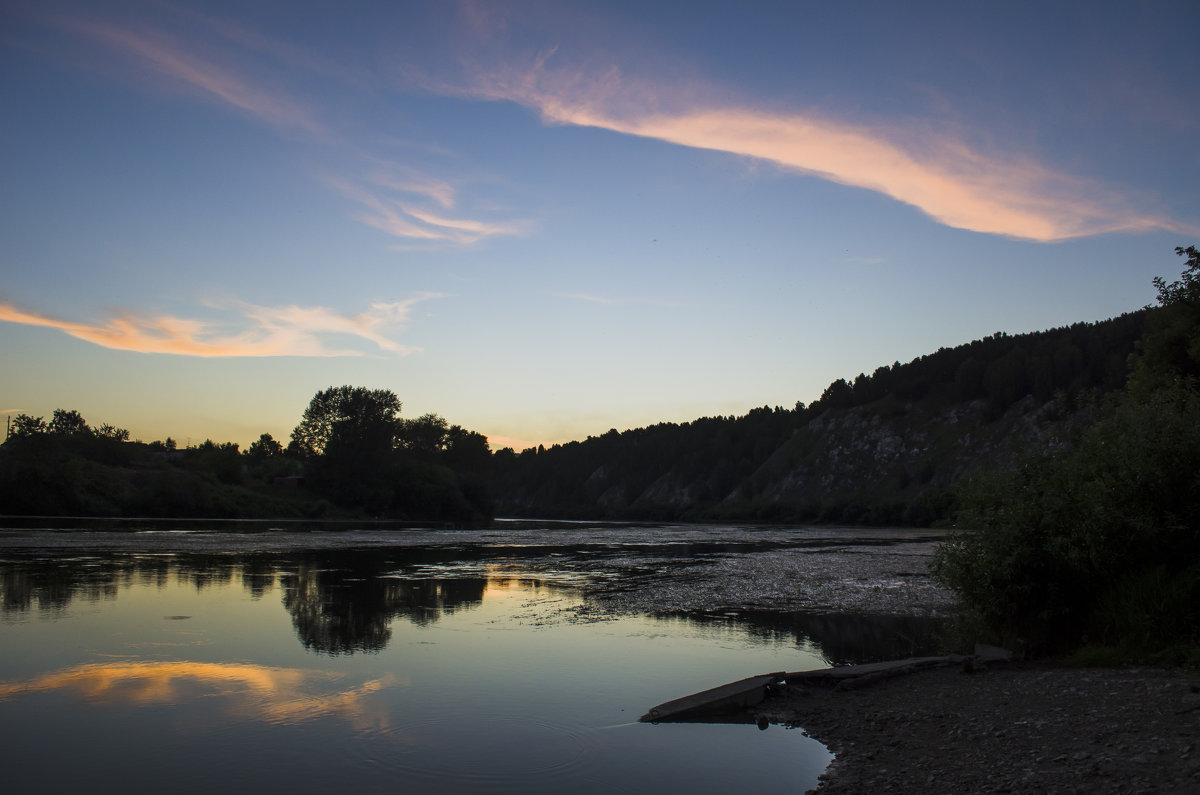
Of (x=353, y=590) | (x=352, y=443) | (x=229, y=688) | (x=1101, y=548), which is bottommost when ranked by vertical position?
(x=353, y=590)

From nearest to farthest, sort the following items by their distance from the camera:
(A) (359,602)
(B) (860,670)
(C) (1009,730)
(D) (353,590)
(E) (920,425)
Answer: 1. (C) (1009,730)
2. (B) (860,670)
3. (A) (359,602)
4. (D) (353,590)
5. (E) (920,425)

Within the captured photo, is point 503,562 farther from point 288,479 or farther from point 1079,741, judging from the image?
point 288,479

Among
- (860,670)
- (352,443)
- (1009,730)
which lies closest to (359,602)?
(860,670)

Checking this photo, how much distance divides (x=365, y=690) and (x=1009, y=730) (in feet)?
32.0

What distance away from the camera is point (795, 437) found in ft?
585

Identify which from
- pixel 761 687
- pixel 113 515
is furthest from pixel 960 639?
pixel 113 515

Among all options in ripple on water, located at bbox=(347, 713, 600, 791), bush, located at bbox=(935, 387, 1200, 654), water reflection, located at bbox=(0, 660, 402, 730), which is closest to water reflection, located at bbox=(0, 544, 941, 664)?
water reflection, located at bbox=(0, 660, 402, 730)

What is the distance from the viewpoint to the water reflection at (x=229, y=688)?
1195cm

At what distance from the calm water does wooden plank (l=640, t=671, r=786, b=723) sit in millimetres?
244

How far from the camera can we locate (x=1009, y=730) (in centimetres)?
1017

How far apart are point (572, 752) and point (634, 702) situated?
2717mm

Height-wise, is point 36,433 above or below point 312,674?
above

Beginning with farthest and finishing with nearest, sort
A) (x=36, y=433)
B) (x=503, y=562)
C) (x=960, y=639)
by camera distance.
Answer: (x=36, y=433) → (x=503, y=562) → (x=960, y=639)

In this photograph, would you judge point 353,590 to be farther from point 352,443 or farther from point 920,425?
point 920,425
